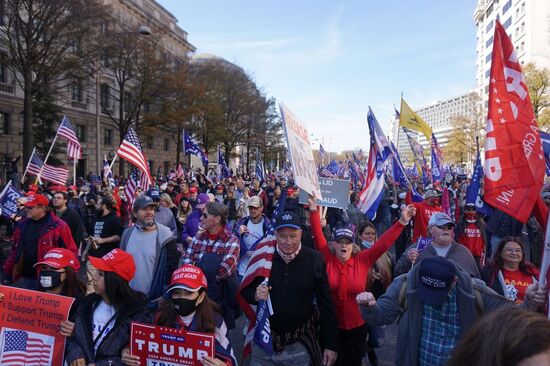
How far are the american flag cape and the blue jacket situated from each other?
3.29 metres

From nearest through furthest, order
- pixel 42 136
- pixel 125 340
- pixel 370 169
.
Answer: pixel 125 340 → pixel 370 169 → pixel 42 136

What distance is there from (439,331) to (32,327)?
9.33ft

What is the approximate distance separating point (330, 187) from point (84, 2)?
21.3 meters

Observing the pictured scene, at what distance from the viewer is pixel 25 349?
3260 mm

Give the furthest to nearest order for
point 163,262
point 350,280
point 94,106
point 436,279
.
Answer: point 94,106
point 163,262
point 350,280
point 436,279

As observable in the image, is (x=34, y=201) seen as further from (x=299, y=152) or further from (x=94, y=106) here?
(x=94, y=106)

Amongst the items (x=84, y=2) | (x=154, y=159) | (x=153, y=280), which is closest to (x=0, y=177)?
(x=84, y=2)

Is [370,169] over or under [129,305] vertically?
over

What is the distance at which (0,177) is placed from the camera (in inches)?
1078

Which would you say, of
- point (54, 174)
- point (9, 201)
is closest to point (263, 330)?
point (9, 201)

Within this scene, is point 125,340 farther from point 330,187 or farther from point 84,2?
point 84,2

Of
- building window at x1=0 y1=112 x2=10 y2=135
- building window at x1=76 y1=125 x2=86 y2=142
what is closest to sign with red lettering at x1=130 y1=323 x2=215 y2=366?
building window at x1=0 y1=112 x2=10 y2=135

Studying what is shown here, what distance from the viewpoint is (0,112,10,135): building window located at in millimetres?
29950

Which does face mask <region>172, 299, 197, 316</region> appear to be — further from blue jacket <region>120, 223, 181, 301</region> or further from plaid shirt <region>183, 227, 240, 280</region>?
blue jacket <region>120, 223, 181, 301</region>
